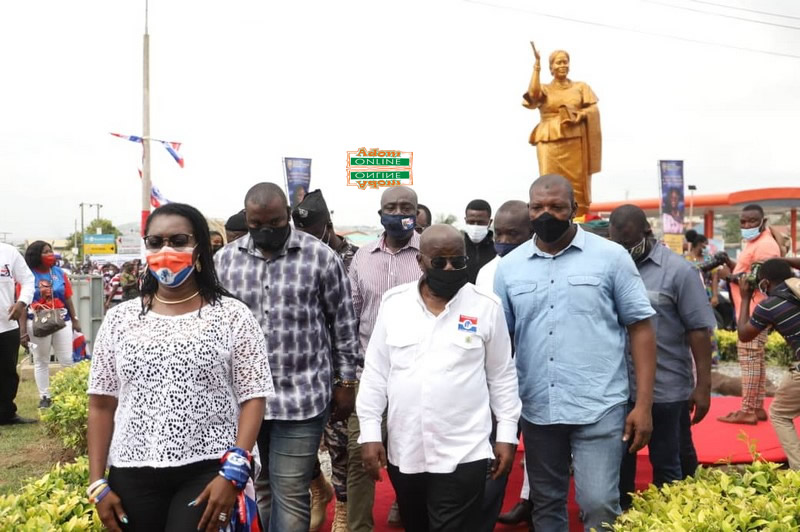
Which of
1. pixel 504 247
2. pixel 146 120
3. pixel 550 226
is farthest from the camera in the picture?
pixel 146 120

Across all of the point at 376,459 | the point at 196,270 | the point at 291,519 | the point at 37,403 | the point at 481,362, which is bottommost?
the point at 37,403

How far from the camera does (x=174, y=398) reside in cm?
277

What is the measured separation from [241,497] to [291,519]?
3.52 ft

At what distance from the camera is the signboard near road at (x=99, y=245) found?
51250 millimetres

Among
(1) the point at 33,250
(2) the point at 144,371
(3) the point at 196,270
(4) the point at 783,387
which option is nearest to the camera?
(2) the point at 144,371

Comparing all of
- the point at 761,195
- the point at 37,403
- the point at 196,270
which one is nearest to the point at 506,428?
the point at 196,270

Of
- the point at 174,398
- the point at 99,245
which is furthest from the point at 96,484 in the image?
the point at 99,245

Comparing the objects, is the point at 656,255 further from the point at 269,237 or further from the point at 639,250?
the point at 269,237

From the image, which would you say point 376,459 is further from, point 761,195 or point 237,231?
point 761,195

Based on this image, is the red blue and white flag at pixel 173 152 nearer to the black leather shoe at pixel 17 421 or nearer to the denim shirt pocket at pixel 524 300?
the black leather shoe at pixel 17 421

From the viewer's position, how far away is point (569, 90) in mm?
10617

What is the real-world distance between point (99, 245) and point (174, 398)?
5293 centimetres

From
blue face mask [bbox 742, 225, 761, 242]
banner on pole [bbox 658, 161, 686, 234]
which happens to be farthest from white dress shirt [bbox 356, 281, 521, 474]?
banner on pole [bbox 658, 161, 686, 234]

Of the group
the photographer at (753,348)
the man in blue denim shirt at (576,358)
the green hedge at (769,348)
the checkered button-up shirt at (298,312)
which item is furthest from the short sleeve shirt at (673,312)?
the green hedge at (769,348)
